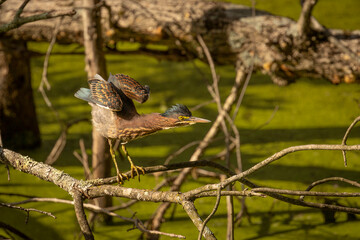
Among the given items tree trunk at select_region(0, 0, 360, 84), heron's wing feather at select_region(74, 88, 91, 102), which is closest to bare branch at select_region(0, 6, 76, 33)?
heron's wing feather at select_region(74, 88, 91, 102)

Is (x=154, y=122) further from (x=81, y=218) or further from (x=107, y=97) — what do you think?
(x=81, y=218)

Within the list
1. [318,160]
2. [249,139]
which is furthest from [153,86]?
[318,160]

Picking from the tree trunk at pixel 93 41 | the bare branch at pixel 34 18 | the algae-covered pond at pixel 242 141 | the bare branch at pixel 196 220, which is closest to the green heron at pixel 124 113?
the bare branch at pixel 196 220

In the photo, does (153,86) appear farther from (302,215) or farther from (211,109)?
(302,215)

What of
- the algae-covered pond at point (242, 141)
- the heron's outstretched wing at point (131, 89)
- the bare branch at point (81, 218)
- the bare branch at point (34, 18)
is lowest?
the algae-covered pond at point (242, 141)

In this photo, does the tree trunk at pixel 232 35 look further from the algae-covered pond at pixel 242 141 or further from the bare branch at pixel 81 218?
the bare branch at pixel 81 218

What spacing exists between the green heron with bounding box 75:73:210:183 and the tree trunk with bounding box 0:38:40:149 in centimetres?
146

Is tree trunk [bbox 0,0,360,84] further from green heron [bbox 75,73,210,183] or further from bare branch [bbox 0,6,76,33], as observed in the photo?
green heron [bbox 75,73,210,183]

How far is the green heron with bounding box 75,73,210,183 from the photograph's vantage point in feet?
3.30

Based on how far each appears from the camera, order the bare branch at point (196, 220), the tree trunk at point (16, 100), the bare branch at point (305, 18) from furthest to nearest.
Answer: the tree trunk at point (16, 100)
the bare branch at point (305, 18)
the bare branch at point (196, 220)

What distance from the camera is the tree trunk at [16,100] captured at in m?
2.47

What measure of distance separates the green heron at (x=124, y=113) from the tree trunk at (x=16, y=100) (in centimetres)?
146

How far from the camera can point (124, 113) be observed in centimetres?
110

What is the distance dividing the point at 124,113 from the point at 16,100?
5.32ft
